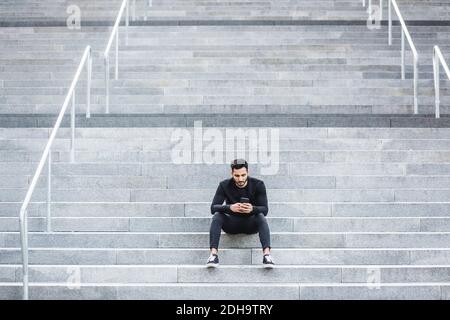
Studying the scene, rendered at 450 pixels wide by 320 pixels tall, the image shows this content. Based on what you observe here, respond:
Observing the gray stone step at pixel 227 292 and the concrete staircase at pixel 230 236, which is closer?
the gray stone step at pixel 227 292

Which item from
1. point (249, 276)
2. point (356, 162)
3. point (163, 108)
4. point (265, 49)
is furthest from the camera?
point (265, 49)

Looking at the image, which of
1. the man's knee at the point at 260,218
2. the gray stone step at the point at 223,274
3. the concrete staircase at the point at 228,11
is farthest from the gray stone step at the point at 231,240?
the concrete staircase at the point at 228,11

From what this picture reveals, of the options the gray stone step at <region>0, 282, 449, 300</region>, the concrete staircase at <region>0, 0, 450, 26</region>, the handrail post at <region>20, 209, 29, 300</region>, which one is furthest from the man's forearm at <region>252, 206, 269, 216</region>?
the concrete staircase at <region>0, 0, 450, 26</region>

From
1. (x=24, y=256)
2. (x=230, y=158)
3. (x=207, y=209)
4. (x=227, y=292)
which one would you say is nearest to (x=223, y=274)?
(x=227, y=292)

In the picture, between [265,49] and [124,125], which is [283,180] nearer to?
[124,125]

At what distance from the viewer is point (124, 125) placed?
8406 millimetres

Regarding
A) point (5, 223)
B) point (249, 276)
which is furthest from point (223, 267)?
point (5, 223)

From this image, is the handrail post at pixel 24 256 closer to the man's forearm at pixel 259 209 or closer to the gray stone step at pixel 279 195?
the gray stone step at pixel 279 195

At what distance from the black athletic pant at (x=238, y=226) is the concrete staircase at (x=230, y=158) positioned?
137 millimetres

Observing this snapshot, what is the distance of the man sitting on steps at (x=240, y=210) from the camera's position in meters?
5.89

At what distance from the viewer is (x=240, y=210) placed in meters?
6.00

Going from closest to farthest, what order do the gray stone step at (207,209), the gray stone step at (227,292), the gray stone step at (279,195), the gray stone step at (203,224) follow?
the gray stone step at (227,292) → the gray stone step at (203,224) → the gray stone step at (207,209) → the gray stone step at (279,195)

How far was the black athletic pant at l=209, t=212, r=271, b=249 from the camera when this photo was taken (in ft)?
19.4
